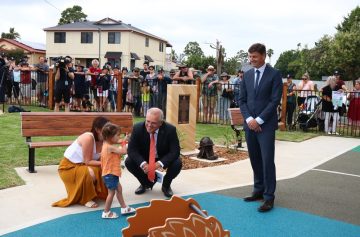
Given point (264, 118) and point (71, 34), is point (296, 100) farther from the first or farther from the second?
point (71, 34)

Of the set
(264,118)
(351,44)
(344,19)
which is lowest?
(264,118)

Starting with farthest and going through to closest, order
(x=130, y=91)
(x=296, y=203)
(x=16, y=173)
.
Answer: (x=130, y=91) → (x=16, y=173) → (x=296, y=203)

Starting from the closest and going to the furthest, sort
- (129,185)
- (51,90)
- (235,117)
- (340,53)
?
(129,185), (235,117), (51,90), (340,53)

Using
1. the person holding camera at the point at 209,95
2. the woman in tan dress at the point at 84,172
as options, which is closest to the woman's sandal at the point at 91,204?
the woman in tan dress at the point at 84,172

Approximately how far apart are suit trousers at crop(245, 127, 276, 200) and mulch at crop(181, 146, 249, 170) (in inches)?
89.9

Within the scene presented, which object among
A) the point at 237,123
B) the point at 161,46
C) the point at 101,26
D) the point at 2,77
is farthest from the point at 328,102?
the point at 161,46

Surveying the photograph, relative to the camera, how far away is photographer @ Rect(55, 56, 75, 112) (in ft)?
45.7

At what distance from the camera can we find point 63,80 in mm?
14172

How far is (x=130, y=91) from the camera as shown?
15867mm

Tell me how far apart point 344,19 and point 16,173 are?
62.0 metres

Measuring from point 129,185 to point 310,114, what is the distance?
914 centimetres

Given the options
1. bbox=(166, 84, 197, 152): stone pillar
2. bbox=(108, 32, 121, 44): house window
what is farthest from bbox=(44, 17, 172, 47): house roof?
bbox=(166, 84, 197, 152): stone pillar

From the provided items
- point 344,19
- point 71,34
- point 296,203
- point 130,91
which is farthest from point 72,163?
point 344,19

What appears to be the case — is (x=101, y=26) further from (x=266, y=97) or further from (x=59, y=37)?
(x=266, y=97)
